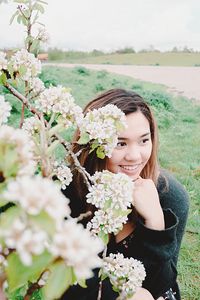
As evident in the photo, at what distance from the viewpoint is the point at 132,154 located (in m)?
2.23

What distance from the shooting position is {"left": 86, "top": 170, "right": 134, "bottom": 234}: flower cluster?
1250 millimetres

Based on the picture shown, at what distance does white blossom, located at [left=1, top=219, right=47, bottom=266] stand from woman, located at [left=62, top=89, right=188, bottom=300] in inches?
59.4

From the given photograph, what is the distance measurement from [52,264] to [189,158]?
6657mm

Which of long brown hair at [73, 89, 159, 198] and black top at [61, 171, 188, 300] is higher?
long brown hair at [73, 89, 159, 198]

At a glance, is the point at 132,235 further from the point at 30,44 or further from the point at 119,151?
the point at 30,44

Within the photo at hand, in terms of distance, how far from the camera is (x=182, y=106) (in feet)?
45.1

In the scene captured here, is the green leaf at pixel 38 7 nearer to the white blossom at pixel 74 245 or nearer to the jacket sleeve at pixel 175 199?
the white blossom at pixel 74 245

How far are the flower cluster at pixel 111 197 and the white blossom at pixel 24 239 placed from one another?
26.8 inches

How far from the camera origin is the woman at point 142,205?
6.95 ft

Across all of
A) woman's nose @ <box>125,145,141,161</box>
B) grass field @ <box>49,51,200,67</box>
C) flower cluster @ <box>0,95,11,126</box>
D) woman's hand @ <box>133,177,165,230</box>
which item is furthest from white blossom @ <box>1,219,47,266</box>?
grass field @ <box>49,51,200,67</box>

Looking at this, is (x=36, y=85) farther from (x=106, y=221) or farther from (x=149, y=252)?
(x=149, y=252)

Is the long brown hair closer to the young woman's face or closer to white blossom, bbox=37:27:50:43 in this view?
the young woman's face

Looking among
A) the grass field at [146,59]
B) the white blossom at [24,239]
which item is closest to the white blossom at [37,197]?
the white blossom at [24,239]

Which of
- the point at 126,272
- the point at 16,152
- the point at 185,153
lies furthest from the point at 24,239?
the point at 185,153
